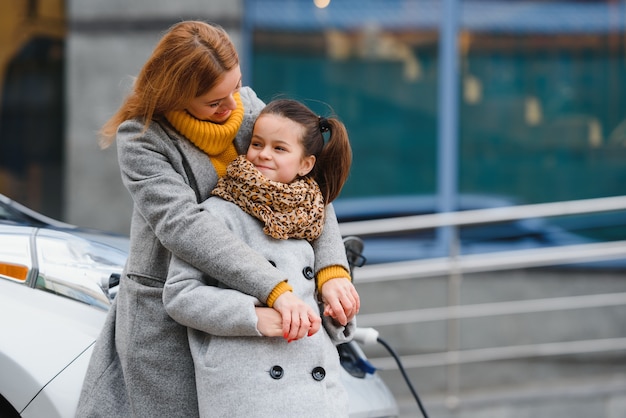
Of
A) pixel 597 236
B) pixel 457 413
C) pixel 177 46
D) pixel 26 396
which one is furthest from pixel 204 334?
pixel 597 236

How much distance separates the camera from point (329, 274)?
238 centimetres

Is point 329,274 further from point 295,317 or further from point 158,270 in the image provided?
point 158,270

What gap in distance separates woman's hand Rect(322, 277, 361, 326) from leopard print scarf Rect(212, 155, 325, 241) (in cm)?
16

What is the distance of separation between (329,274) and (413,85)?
4533mm

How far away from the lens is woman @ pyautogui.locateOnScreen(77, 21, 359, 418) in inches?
86.6

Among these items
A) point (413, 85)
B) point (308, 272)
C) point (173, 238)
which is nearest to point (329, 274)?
point (308, 272)

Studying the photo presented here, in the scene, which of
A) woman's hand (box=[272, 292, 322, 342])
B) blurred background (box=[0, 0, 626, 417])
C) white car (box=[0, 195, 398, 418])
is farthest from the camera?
blurred background (box=[0, 0, 626, 417])

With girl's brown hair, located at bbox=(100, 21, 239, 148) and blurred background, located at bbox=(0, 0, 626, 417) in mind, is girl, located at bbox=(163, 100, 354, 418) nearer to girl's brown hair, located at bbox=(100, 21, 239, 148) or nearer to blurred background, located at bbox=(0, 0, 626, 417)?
girl's brown hair, located at bbox=(100, 21, 239, 148)

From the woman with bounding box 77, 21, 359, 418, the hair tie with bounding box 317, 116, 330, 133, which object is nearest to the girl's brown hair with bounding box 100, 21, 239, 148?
the woman with bounding box 77, 21, 359, 418

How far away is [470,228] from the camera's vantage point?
6.58 m

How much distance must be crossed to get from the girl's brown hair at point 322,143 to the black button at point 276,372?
1.72ft

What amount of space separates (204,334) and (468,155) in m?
4.71

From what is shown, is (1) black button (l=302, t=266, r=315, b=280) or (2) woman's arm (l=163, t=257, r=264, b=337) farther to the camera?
(1) black button (l=302, t=266, r=315, b=280)

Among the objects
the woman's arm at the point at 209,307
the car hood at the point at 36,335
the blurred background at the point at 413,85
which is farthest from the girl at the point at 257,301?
the blurred background at the point at 413,85
